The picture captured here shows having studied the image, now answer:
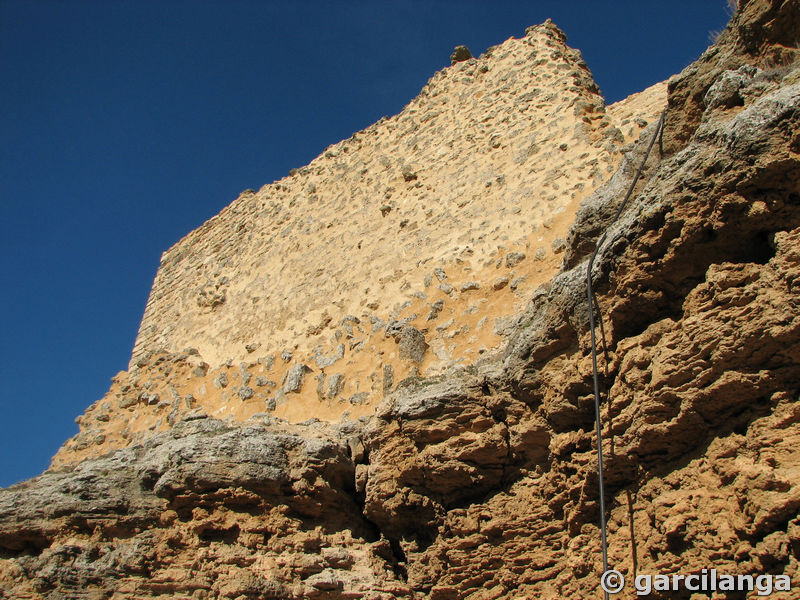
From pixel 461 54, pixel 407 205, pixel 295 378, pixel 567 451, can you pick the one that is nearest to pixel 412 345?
pixel 295 378

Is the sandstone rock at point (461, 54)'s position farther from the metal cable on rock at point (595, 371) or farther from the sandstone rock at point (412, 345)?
the metal cable on rock at point (595, 371)

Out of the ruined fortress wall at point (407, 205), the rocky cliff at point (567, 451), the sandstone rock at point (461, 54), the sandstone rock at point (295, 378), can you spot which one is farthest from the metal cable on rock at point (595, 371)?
the sandstone rock at point (461, 54)

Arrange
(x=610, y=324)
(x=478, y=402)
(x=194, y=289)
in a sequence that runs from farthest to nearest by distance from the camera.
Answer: (x=194, y=289)
(x=478, y=402)
(x=610, y=324)

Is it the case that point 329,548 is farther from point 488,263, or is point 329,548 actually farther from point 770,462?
point 488,263

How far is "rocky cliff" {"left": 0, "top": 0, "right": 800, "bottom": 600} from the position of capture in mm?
4410

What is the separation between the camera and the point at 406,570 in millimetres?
6273

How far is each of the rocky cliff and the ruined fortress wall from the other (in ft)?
6.27

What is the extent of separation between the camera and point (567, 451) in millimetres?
5617

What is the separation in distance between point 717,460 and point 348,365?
5671mm

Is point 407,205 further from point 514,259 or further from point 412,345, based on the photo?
point 412,345

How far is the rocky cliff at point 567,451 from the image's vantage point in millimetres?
4410

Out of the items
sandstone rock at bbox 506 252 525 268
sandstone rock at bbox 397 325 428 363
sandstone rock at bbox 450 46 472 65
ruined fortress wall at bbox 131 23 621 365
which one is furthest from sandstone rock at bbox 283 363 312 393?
sandstone rock at bbox 450 46 472 65

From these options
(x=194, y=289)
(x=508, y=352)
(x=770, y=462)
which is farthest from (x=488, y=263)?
(x=194, y=289)

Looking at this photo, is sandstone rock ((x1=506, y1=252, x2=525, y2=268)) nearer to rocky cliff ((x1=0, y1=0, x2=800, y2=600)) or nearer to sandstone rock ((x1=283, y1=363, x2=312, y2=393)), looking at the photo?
rocky cliff ((x1=0, y1=0, x2=800, y2=600))
